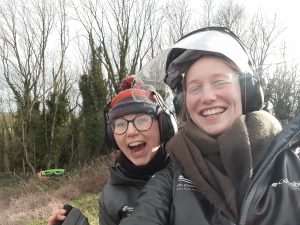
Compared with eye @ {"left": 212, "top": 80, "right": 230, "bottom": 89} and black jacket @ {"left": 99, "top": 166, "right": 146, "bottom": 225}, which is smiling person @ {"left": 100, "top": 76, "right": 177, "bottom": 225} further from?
eye @ {"left": 212, "top": 80, "right": 230, "bottom": 89}

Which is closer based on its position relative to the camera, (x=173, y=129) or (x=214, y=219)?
(x=214, y=219)

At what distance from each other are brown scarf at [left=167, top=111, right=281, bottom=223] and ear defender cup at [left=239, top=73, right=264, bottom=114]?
86 millimetres

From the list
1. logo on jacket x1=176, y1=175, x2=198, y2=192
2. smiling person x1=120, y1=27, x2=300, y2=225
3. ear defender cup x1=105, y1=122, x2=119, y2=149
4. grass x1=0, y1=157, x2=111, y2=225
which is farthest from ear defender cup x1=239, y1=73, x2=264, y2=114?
grass x1=0, y1=157, x2=111, y2=225

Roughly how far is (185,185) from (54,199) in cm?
995

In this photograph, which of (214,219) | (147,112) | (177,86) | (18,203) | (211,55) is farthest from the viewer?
(18,203)

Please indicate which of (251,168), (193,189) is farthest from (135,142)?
(251,168)

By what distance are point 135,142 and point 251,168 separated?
0.98 metres

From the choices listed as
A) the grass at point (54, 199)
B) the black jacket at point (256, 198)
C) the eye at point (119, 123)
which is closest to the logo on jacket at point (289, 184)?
the black jacket at point (256, 198)

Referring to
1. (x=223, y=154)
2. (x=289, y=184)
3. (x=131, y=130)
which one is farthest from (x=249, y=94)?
(x=131, y=130)

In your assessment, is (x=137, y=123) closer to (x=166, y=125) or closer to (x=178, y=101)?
(x=166, y=125)

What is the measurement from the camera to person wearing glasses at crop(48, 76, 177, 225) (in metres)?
2.09

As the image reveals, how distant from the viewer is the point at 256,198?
3.79 feet

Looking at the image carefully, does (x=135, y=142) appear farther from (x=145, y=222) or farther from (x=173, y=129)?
(x=145, y=222)

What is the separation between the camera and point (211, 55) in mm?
1449
